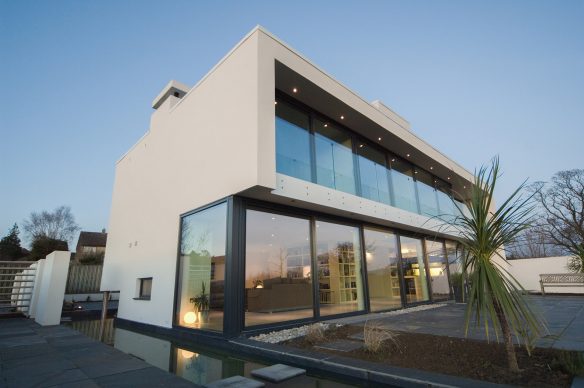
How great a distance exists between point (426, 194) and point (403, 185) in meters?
1.93

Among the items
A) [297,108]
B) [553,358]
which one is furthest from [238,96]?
[553,358]

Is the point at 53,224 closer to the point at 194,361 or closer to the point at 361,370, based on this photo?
the point at 194,361

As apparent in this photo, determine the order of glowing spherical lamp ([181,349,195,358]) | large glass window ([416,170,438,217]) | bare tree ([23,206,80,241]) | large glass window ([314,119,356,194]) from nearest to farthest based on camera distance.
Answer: glowing spherical lamp ([181,349,195,358]) → large glass window ([314,119,356,194]) → large glass window ([416,170,438,217]) → bare tree ([23,206,80,241])

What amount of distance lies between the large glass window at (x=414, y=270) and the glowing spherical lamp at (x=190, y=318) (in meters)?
6.68

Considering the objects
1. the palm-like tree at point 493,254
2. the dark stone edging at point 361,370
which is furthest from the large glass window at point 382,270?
the palm-like tree at point 493,254

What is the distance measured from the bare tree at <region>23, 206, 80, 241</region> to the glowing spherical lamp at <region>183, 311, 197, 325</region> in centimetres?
3312

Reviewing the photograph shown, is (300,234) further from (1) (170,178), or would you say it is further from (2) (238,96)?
(1) (170,178)

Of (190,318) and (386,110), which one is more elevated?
(386,110)

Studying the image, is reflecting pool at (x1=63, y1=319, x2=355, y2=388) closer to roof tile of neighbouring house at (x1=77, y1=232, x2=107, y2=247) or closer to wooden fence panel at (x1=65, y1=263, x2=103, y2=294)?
wooden fence panel at (x1=65, y1=263, x2=103, y2=294)

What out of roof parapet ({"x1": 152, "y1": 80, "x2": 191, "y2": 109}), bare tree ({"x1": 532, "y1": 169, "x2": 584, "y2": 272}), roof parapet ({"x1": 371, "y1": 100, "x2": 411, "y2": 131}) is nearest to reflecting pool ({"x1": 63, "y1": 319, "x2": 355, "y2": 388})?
roof parapet ({"x1": 152, "y1": 80, "x2": 191, "y2": 109})

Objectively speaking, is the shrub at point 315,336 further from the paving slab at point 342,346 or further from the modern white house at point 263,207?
the modern white house at point 263,207

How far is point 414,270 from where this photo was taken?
9977 millimetres

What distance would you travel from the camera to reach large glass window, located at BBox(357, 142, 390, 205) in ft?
27.6

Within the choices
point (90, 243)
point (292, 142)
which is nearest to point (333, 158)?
point (292, 142)
